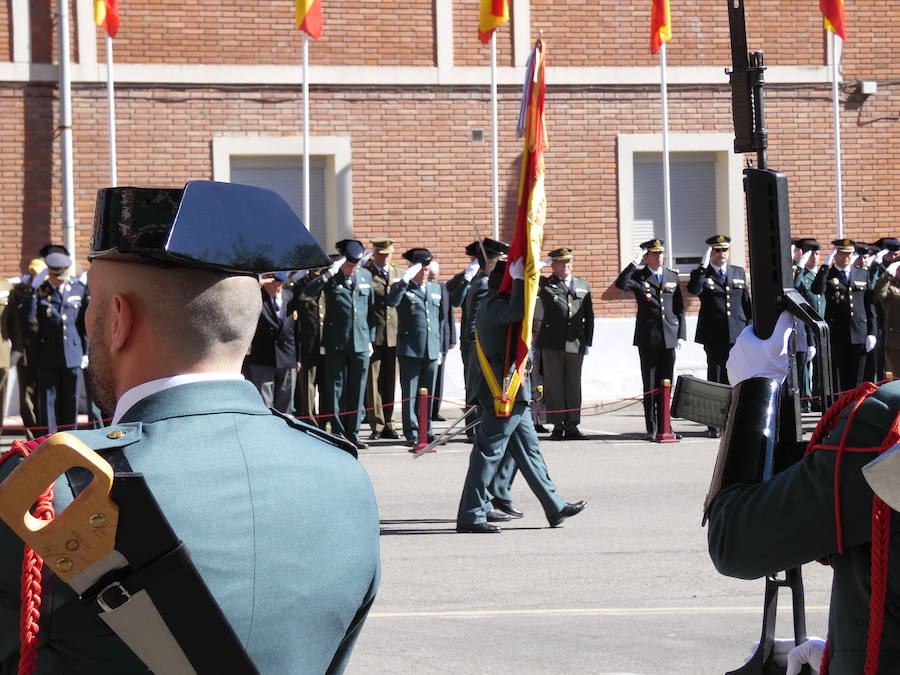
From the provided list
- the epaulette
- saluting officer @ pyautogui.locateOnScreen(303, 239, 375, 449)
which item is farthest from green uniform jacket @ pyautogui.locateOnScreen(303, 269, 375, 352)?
the epaulette

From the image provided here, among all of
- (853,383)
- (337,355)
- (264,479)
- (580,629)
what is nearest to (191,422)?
(264,479)

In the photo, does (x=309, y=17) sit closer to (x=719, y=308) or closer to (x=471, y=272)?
(x=471, y=272)

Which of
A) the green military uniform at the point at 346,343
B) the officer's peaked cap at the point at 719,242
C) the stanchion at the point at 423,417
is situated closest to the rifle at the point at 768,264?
the stanchion at the point at 423,417

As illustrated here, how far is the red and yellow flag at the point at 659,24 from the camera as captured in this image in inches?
747

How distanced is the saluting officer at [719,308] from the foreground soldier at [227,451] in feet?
44.8

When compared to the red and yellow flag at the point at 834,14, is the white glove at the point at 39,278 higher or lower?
lower

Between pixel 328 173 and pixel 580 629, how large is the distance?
45.0 ft

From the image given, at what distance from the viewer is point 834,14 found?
1959 cm

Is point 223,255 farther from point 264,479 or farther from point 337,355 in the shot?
point 337,355

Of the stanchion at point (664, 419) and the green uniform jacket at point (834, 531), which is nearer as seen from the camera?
the green uniform jacket at point (834, 531)

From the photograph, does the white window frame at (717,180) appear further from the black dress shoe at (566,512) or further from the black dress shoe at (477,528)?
the black dress shoe at (477,528)

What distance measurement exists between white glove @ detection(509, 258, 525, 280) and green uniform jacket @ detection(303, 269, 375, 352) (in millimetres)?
5950

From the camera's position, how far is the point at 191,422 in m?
2.07

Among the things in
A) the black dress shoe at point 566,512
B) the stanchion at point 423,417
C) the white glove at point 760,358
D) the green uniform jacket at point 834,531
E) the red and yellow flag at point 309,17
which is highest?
the red and yellow flag at point 309,17
